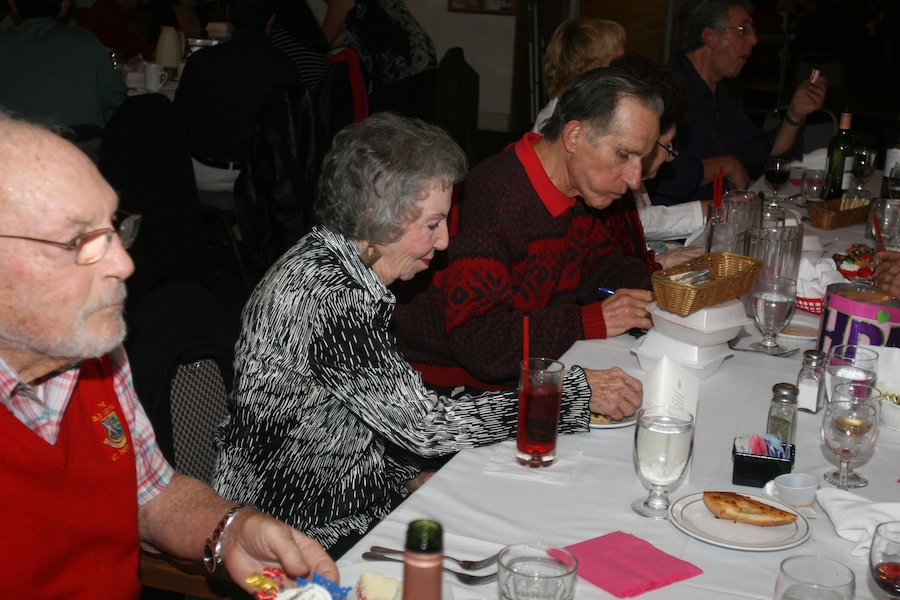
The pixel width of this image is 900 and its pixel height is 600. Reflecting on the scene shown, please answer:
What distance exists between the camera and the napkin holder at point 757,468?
1476mm

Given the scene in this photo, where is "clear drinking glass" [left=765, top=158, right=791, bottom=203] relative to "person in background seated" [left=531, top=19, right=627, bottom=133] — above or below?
below

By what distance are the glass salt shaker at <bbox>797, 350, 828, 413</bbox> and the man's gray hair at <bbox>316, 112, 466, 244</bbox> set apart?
2.58 feet

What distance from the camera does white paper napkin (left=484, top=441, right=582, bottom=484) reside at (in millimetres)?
1498

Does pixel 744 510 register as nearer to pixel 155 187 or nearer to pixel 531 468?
pixel 531 468

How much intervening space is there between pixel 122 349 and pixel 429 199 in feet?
2.12

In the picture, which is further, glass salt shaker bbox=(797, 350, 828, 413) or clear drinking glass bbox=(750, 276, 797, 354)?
clear drinking glass bbox=(750, 276, 797, 354)

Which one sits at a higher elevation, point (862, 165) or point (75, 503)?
point (862, 165)

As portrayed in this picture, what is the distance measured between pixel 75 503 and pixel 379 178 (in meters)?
0.81

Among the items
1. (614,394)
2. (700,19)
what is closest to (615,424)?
(614,394)

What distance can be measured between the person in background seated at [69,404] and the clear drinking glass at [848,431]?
82 cm

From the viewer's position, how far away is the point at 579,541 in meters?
1.32

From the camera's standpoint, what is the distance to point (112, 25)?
250 inches

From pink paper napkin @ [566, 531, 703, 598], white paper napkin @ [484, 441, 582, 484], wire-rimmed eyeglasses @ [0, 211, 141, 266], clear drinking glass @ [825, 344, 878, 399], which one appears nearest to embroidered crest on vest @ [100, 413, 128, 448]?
wire-rimmed eyeglasses @ [0, 211, 141, 266]

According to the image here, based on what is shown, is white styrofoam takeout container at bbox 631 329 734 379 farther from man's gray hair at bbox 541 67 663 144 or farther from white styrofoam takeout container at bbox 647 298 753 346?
man's gray hair at bbox 541 67 663 144
